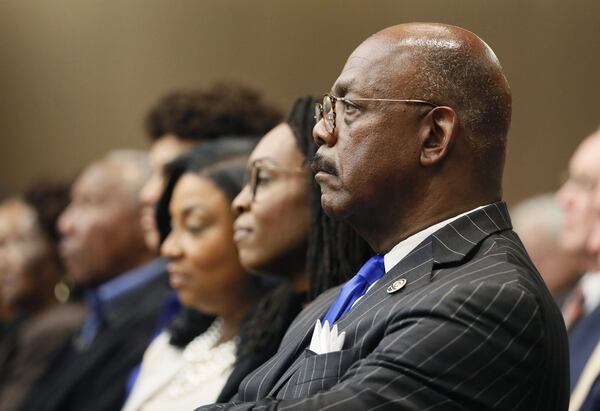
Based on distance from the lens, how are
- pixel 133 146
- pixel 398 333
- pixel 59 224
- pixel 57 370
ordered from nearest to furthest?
pixel 398 333
pixel 57 370
pixel 59 224
pixel 133 146

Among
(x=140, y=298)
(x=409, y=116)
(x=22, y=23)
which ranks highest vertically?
(x=409, y=116)

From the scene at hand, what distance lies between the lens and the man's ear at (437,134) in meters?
2.20

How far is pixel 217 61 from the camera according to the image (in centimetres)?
687

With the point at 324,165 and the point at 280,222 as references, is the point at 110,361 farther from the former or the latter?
the point at 324,165

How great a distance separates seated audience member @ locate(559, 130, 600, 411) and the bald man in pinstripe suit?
136cm

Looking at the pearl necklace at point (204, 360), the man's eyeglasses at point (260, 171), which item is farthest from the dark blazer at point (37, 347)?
the man's eyeglasses at point (260, 171)

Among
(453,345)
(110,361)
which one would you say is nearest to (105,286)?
(110,361)

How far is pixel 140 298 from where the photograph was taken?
194 inches

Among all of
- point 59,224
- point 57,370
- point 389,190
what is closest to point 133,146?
point 59,224

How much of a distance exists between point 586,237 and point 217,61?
11.2ft

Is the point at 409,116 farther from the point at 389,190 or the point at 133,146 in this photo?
the point at 133,146

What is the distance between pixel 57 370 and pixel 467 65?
3405mm

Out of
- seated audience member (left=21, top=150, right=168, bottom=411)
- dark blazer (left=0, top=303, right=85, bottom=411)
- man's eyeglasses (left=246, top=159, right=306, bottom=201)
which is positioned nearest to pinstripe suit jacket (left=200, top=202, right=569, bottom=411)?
man's eyeglasses (left=246, top=159, right=306, bottom=201)

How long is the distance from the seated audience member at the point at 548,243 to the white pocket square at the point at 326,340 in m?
2.53
